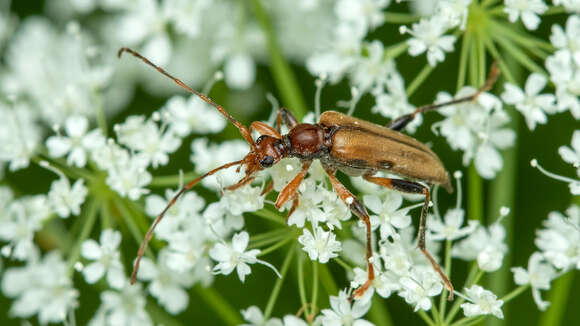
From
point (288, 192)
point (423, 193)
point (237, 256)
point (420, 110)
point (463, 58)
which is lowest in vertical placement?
point (237, 256)

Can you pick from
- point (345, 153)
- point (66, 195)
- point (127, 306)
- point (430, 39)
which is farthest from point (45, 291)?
point (430, 39)

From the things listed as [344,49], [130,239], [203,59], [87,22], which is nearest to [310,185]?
[344,49]

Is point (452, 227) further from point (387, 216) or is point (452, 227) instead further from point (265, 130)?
point (265, 130)

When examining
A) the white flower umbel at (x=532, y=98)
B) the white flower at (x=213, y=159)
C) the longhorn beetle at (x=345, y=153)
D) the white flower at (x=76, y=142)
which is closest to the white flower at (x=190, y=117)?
the white flower at (x=213, y=159)

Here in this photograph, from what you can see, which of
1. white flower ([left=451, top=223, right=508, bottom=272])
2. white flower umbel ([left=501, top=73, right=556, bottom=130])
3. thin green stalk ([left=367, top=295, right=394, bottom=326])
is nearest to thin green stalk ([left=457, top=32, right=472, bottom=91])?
white flower umbel ([left=501, top=73, right=556, bottom=130])

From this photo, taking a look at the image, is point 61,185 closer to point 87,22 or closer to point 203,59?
point 203,59

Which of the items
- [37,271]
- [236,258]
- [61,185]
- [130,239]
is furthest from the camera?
[130,239]
